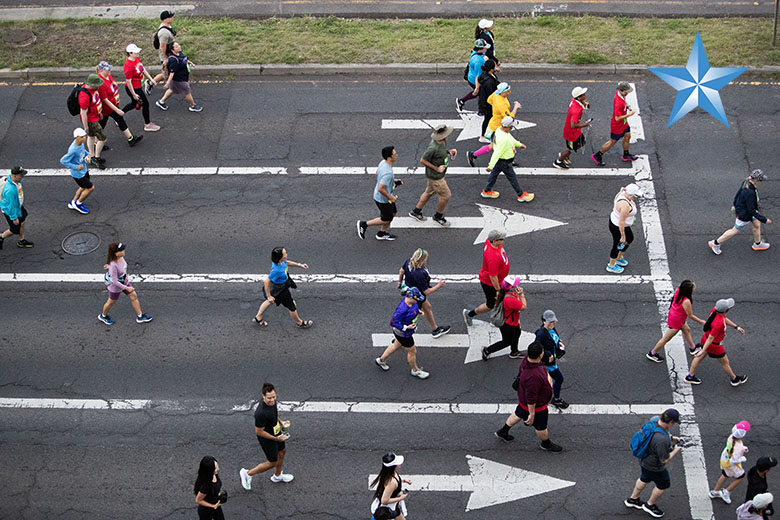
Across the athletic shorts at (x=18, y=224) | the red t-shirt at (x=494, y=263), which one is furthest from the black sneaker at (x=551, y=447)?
the athletic shorts at (x=18, y=224)

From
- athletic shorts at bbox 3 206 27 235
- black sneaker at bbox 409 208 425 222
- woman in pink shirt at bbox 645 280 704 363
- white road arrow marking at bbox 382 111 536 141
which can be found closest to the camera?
woman in pink shirt at bbox 645 280 704 363

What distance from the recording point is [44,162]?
16984mm

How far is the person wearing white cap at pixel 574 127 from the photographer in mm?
15383

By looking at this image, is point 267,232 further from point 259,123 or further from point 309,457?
point 309,457

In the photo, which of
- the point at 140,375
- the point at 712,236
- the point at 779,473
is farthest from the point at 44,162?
the point at 779,473

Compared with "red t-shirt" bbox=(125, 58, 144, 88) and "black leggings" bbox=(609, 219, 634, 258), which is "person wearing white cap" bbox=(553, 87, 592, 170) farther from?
"red t-shirt" bbox=(125, 58, 144, 88)

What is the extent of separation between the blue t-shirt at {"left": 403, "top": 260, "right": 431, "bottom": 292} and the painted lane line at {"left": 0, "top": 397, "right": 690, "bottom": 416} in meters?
1.69

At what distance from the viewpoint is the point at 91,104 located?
53.1ft

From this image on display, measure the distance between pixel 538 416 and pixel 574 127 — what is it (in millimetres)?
6419

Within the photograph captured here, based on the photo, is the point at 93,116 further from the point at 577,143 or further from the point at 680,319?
the point at 680,319

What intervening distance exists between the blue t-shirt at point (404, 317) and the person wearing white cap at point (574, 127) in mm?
5590

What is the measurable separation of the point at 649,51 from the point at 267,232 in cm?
964

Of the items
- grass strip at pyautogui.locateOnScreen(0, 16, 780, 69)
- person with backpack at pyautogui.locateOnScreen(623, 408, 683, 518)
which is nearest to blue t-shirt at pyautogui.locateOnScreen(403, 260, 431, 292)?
person with backpack at pyautogui.locateOnScreen(623, 408, 683, 518)

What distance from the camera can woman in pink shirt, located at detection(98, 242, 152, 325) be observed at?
12789 millimetres
